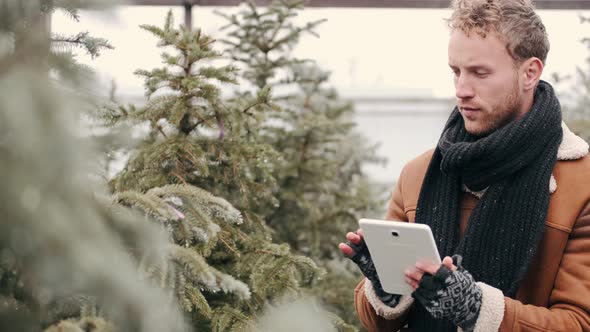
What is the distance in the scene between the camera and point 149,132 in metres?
2.80

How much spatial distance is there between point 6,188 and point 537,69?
169cm

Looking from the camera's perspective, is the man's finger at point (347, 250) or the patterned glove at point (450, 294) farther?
the man's finger at point (347, 250)

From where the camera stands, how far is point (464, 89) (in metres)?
2.11

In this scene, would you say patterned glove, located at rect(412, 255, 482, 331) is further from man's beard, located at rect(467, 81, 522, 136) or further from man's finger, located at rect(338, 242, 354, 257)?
man's beard, located at rect(467, 81, 522, 136)

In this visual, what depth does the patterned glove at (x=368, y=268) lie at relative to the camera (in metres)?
2.09

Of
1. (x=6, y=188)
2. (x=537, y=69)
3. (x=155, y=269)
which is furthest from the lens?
(x=537, y=69)

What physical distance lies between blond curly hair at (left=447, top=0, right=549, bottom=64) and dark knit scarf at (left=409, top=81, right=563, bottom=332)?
16cm

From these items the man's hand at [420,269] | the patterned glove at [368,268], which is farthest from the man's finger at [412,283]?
the patterned glove at [368,268]

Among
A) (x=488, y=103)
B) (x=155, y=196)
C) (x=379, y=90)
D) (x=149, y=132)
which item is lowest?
(x=379, y=90)

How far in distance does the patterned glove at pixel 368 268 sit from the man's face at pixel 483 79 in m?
0.44

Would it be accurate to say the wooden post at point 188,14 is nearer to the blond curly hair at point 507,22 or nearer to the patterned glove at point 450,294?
the blond curly hair at point 507,22

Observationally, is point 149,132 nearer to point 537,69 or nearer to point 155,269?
point 537,69

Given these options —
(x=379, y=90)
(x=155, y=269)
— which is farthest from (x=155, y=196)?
(x=379, y=90)

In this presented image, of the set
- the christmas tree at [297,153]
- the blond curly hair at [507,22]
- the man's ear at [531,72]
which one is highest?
the blond curly hair at [507,22]
